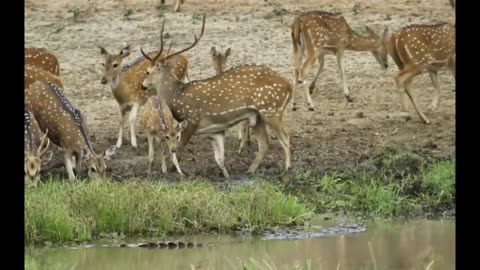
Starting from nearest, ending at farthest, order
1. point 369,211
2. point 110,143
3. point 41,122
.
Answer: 1. point 369,211
2. point 41,122
3. point 110,143

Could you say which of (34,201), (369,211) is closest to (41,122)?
(34,201)

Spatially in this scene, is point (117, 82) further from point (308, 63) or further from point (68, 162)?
point (308, 63)

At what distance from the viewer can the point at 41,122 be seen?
42.2 ft

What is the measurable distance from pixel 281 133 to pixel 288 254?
319 centimetres

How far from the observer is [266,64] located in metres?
15.7

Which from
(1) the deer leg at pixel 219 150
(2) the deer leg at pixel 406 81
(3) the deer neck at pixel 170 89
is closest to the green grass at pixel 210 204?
(1) the deer leg at pixel 219 150

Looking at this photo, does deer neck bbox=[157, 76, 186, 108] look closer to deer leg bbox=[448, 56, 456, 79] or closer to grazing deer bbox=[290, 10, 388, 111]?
grazing deer bbox=[290, 10, 388, 111]

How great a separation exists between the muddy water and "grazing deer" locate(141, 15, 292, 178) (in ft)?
7.64

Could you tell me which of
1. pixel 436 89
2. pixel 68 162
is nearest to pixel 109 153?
pixel 68 162

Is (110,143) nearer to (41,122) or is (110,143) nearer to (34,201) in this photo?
(41,122)

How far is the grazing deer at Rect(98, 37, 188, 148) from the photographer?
13.7 metres

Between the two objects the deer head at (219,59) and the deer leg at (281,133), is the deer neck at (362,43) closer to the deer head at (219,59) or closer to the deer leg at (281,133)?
the deer head at (219,59)
